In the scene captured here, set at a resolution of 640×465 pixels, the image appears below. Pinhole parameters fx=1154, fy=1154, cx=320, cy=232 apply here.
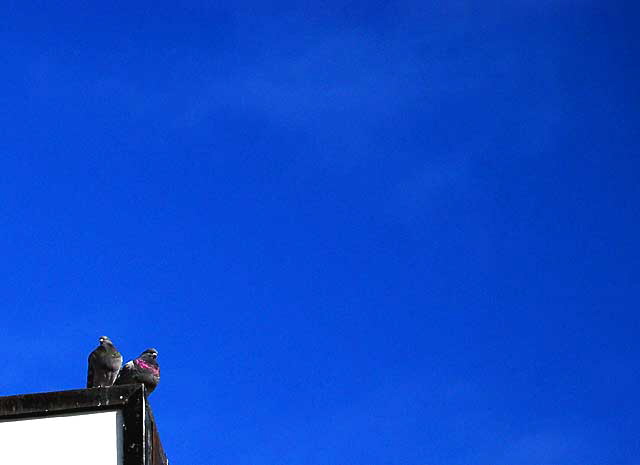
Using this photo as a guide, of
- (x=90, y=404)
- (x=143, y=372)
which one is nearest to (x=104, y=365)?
(x=143, y=372)

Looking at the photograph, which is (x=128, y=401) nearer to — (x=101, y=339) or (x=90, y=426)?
(x=90, y=426)

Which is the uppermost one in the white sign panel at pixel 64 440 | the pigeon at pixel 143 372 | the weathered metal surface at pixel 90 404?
the pigeon at pixel 143 372

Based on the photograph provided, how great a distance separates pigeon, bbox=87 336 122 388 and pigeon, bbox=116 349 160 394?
163 mm

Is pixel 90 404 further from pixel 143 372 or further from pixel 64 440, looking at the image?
pixel 143 372

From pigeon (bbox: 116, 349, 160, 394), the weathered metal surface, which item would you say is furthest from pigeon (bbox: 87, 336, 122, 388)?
the weathered metal surface

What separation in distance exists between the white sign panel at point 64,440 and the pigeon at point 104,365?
311 cm

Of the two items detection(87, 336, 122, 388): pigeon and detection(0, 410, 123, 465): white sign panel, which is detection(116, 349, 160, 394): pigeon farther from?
detection(0, 410, 123, 465): white sign panel

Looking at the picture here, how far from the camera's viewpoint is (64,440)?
18.2m

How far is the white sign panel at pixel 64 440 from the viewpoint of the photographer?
1802 cm

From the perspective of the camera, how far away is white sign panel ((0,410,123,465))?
18016 mm

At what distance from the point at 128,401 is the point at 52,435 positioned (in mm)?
1297

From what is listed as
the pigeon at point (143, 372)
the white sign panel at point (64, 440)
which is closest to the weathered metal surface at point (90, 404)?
the white sign panel at point (64, 440)

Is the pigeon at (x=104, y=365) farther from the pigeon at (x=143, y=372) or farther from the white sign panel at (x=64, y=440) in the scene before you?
the white sign panel at (x=64, y=440)

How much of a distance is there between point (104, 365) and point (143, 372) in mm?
744
